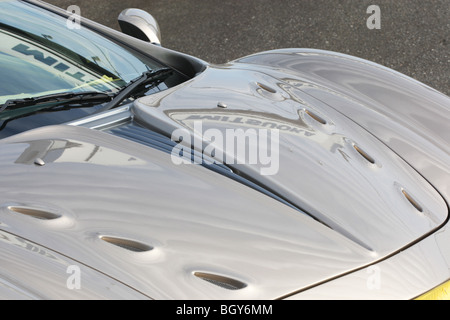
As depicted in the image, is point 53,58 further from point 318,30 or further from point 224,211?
point 318,30

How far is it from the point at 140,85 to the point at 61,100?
308 millimetres

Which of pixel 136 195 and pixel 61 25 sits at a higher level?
pixel 61 25

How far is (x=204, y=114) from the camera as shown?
75.7 inches

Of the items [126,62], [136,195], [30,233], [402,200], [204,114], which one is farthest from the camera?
[126,62]

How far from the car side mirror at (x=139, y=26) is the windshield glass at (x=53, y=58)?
1.05ft

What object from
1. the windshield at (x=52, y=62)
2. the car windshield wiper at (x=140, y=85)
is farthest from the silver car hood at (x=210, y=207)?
the windshield at (x=52, y=62)

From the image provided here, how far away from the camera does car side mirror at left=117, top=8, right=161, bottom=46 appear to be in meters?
2.91

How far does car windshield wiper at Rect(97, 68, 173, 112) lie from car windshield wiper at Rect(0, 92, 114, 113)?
0.04 metres

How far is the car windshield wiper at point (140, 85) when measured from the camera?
2061 mm

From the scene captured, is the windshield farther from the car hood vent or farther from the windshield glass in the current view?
the car hood vent

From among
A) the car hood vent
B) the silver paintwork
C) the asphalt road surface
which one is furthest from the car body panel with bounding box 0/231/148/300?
the asphalt road surface
